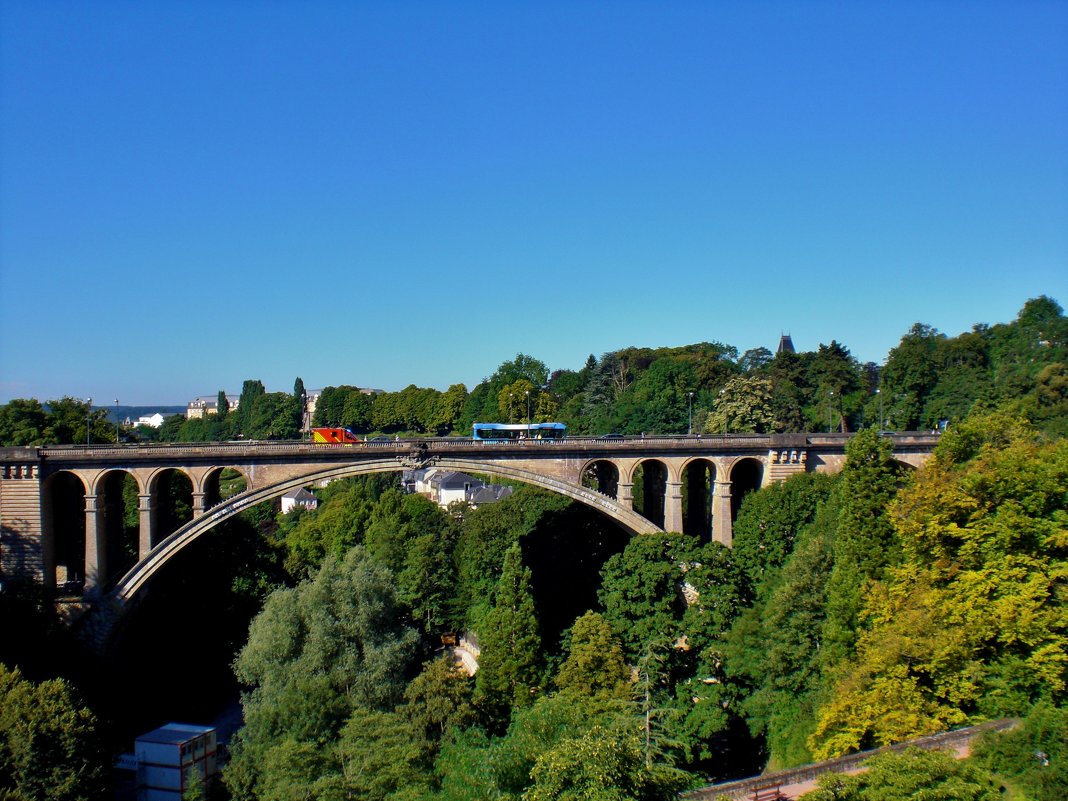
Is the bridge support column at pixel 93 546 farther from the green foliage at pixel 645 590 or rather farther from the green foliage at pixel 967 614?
the green foliage at pixel 967 614

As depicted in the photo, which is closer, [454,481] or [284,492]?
[284,492]

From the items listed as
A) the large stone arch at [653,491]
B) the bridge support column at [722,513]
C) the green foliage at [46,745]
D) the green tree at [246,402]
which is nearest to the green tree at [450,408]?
the green tree at [246,402]

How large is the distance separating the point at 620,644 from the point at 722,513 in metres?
9.23

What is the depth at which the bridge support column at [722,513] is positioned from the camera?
33750 millimetres

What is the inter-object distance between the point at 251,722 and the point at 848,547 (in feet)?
58.5

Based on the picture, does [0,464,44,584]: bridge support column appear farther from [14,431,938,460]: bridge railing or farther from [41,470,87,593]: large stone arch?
[14,431,938,460]: bridge railing

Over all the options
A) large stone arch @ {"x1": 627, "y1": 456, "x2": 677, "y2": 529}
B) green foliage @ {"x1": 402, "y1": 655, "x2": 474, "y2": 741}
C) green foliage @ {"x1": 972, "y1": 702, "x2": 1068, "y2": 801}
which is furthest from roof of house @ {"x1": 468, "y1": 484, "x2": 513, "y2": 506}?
green foliage @ {"x1": 972, "y1": 702, "x2": 1068, "y2": 801}

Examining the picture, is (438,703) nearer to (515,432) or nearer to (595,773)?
(595,773)

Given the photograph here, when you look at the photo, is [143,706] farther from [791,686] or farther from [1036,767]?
[1036,767]

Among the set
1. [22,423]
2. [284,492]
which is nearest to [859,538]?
[284,492]

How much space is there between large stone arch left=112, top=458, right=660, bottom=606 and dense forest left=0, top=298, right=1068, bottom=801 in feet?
9.48

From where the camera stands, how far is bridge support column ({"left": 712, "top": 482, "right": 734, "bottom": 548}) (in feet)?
111

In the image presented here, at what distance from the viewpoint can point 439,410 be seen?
288 ft

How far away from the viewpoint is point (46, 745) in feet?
68.8
